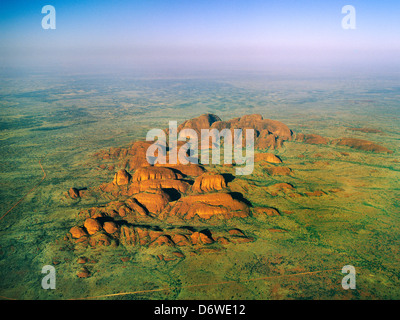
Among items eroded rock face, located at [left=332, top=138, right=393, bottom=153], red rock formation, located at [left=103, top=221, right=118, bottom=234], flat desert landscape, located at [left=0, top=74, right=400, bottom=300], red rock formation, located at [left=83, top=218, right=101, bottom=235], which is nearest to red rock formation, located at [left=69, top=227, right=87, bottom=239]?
flat desert landscape, located at [left=0, top=74, right=400, bottom=300]

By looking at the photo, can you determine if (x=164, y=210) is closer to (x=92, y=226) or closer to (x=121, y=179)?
(x=92, y=226)

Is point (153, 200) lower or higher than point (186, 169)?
lower

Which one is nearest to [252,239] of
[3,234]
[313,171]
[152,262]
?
[152,262]

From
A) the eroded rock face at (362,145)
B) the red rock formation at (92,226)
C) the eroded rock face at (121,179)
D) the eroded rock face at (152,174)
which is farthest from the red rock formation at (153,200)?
the eroded rock face at (362,145)

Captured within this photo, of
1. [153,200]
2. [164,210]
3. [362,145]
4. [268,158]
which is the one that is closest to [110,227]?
[153,200]

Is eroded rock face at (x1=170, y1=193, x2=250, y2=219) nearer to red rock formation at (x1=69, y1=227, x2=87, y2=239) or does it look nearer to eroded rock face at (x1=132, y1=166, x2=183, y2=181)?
eroded rock face at (x1=132, y1=166, x2=183, y2=181)

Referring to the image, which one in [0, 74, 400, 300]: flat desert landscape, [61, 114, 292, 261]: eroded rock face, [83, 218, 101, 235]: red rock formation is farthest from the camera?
[83, 218, 101, 235]: red rock formation

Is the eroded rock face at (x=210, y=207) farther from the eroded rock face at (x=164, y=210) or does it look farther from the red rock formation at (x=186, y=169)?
the red rock formation at (x=186, y=169)
